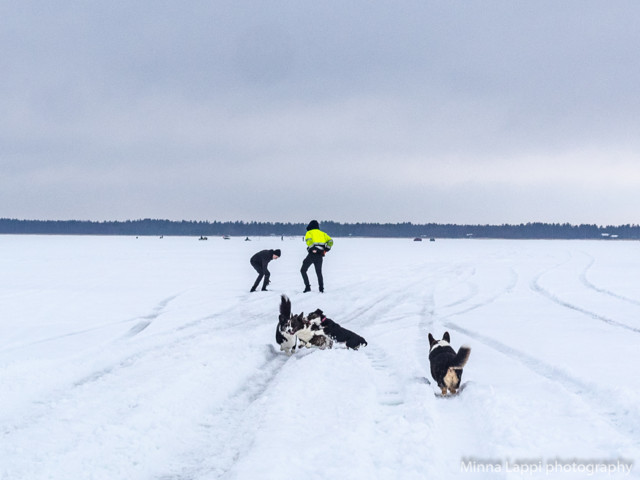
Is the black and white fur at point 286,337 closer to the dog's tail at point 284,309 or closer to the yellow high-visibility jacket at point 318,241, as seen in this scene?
the dog's tail at point 284,309

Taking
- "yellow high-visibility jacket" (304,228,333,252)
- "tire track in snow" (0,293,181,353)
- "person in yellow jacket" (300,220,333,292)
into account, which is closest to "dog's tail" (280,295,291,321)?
"tire track in snow" (0,293,181,353)

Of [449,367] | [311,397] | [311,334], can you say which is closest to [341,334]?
[311,334]

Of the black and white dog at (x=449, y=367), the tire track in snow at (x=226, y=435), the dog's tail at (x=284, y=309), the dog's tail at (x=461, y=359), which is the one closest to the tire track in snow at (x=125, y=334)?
the dog's tail at (x=284, y=309)

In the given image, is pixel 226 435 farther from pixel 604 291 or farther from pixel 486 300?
pixel 604 291

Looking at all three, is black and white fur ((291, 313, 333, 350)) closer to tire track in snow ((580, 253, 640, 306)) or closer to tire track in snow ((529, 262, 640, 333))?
tire track in snow ((529, 262, 640, 333))

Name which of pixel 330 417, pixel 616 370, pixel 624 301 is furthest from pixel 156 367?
pixel 624 301

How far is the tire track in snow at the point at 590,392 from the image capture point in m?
4.52

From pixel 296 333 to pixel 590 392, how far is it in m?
4.03

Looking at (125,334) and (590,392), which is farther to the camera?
(125,334)

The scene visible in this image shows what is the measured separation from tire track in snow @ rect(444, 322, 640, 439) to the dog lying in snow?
9.08 feet

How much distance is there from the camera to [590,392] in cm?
546

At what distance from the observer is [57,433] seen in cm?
422

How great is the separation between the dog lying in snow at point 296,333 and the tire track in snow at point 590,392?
2.77 m

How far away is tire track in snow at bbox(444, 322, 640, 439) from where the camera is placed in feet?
14.8
